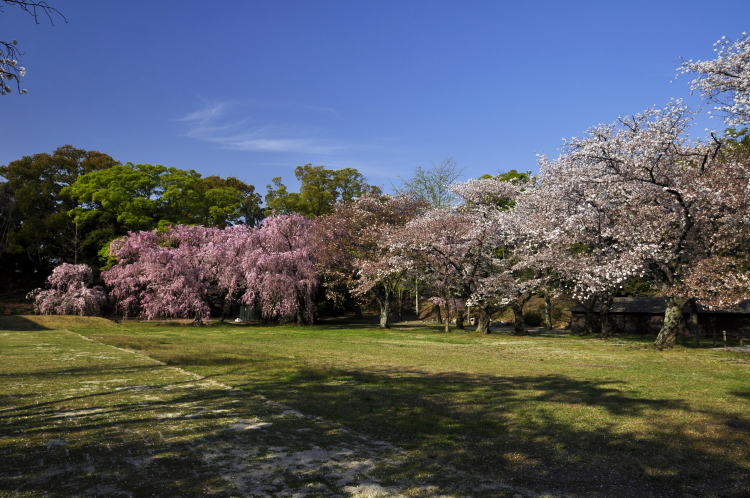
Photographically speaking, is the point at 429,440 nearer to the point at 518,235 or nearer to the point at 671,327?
the point at 671,327

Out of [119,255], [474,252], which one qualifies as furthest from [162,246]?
[474,252]

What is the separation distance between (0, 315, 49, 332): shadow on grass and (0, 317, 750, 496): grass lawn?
16687 millimetres

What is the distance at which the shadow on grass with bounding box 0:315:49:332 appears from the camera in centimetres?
2702

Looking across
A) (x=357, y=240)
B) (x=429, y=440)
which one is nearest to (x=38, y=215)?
(x=357, y=240)

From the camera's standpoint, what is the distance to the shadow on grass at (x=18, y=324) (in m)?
27.0

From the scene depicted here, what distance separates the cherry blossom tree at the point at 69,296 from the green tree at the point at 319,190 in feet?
54.0

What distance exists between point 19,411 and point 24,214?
48.3 metres

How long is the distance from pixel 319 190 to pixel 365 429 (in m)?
41.0

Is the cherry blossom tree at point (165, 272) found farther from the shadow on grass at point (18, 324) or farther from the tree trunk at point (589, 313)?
the tree trunk at point (589, 313)

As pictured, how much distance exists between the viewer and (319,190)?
153 ft

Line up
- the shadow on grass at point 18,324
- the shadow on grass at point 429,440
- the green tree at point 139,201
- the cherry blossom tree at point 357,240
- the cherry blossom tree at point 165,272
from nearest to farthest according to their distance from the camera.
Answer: the shadow on grass at point 429,440, the shadow on grass at point 18,324, the cherry blossom tree at point 357,240, the cherry blossom tree at point 165,272, the green tree at point 139,201

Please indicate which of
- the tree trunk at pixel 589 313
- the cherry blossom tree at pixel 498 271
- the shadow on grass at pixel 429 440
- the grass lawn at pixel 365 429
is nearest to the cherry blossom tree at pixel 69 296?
the grass lawn at pixel 365 429

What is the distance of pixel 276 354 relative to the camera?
→ 650 inches

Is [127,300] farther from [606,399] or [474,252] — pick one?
[606,399]
